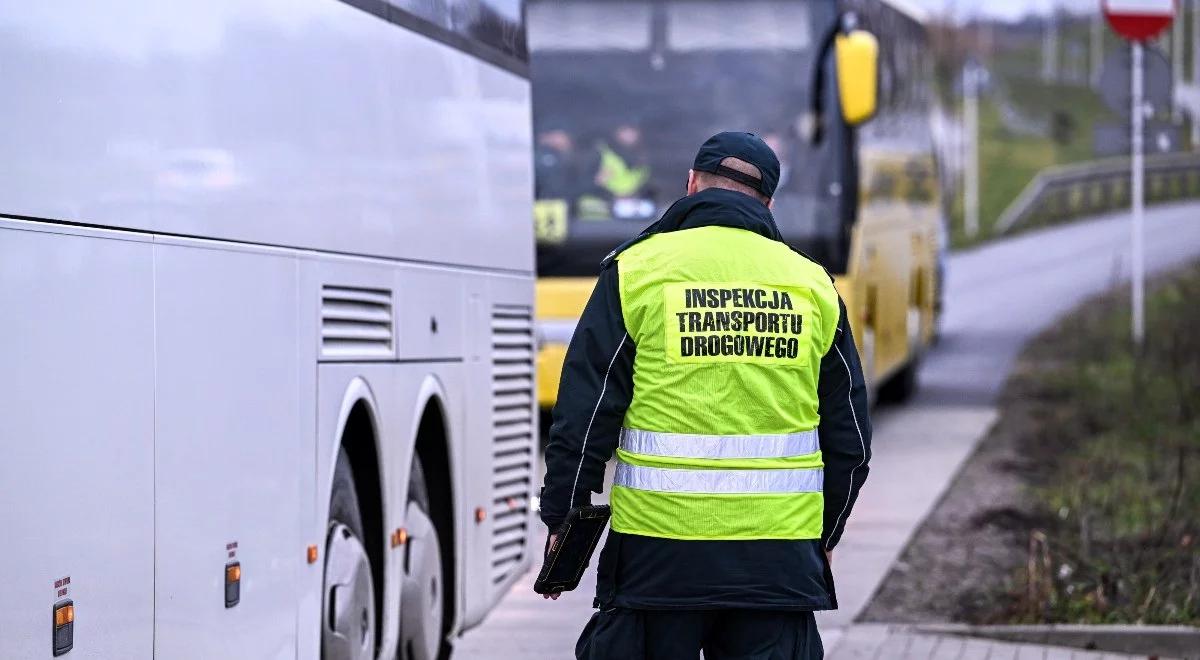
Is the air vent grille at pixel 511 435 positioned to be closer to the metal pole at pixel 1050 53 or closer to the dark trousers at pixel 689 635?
the dark trousers at pixel 689 635

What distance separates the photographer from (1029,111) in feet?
352

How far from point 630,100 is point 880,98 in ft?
9.72

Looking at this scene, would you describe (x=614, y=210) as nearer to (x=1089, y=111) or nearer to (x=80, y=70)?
(x=80, y=70)

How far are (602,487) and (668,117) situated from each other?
11.3 meters

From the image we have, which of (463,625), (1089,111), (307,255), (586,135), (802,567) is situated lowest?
(463,625)

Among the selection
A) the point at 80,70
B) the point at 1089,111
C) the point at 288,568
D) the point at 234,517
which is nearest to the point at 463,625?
the point at 288,568

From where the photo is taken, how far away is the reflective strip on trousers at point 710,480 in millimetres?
5254

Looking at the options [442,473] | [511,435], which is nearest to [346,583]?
[442,473]

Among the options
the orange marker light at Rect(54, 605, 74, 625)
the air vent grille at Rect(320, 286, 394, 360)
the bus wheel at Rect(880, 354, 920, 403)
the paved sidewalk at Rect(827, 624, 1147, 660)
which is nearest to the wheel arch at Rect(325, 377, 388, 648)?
the air vent grille at Rect(320, 286, 394, 360)

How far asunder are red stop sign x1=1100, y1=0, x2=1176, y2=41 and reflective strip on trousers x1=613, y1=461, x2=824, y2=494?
14.3 meters

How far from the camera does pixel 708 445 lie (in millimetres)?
5262

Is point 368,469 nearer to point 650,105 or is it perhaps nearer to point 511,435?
point 511,435

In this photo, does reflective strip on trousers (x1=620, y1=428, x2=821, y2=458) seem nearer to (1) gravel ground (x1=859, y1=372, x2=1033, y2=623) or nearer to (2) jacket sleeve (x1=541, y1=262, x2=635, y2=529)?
(2) jacket sleeve (x1=541, y1=262, x2=635, y2=529)

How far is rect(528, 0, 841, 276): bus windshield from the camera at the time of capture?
16.2 m
